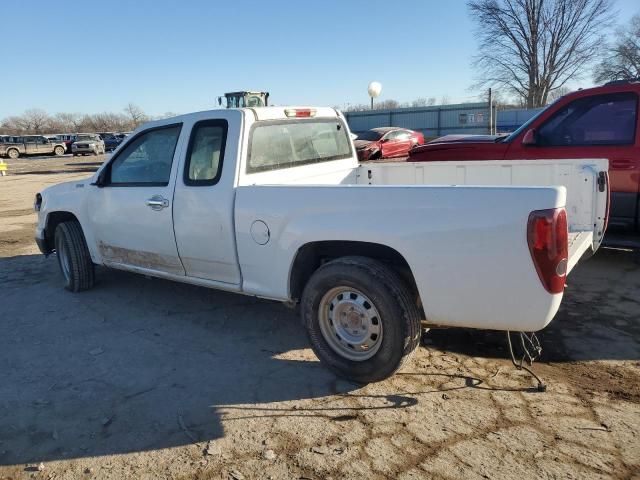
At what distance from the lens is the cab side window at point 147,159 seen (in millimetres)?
4543

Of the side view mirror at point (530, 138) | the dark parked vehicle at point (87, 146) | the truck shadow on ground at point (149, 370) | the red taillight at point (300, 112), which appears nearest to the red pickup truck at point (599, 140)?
the side view mirror at point (530, 138)

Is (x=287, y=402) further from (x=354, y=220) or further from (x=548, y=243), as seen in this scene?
(x=548, y=243)

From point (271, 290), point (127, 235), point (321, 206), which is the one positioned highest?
point (321, 206)

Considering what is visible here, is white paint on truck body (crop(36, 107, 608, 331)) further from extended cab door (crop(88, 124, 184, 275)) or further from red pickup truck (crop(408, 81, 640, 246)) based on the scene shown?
red pickup truck (crop(408, 81, 640, 246))

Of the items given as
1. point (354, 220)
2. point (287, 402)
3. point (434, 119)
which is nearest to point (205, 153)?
point (354, 220)

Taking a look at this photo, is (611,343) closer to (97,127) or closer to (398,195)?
(398,195)

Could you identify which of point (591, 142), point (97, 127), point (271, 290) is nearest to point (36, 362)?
point (271, 290)

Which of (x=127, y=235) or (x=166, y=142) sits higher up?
(x=166, y=142)

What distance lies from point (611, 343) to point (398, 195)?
2.25 metres

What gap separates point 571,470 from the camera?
2555mm

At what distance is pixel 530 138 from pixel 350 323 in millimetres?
3950

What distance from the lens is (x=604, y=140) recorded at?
5.86 metres

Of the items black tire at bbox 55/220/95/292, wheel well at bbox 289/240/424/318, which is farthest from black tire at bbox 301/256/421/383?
black tire at bbox 55/220/95/292

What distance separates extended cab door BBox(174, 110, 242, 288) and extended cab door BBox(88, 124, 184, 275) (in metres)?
0.17
